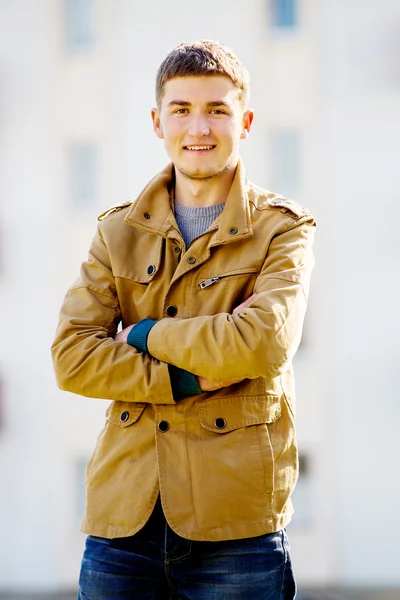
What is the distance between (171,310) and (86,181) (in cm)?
576

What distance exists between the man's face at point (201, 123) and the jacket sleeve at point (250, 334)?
0.22 m

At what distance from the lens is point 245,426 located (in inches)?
64.4

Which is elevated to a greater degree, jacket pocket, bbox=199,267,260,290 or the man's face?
the man's face

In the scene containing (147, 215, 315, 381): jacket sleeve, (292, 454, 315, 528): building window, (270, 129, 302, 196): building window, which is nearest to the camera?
(147, 215, 315, 381): jacket sleeve

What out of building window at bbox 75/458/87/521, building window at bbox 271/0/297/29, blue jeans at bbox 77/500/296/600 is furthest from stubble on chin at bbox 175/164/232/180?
building window at bbox 75/458/87/521

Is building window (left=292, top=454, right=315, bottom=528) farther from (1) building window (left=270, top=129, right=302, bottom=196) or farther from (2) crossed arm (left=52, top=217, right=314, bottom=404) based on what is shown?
(2) crossed arm (left=52, top=217, right=314, bottom=404)

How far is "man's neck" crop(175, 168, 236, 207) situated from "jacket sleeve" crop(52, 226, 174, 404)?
19 centimetres

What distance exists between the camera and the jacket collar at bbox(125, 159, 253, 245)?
5.69ft

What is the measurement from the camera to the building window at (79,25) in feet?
23.5

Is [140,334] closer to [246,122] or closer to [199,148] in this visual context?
[199,148]

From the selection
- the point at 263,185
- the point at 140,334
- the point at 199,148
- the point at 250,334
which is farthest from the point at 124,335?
the point at 263,185

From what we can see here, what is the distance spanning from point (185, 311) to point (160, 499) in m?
0.35

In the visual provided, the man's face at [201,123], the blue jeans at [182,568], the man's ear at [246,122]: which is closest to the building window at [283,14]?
the man's ear at [246,122]

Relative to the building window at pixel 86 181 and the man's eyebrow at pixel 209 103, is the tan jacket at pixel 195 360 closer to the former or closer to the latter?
the man's eyebrow at pixel 209 103
